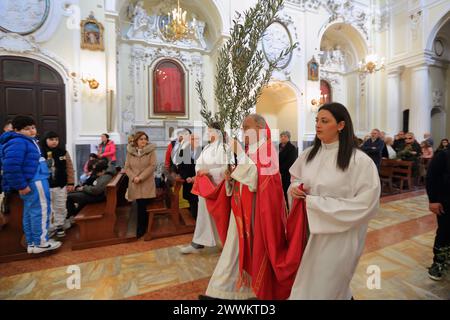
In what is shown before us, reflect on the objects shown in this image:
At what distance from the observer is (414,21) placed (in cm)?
1072

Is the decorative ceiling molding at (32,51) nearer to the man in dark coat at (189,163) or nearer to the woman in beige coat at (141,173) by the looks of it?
the woman in beige coat at (141,173)

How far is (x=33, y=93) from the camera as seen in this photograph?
6562mm

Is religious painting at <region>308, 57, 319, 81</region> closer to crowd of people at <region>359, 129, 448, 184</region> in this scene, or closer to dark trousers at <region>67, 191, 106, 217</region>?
crowd of people at <region>359, 129, 448, 184</region>

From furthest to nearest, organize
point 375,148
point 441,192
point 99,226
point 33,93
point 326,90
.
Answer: point 326,90, point 33,93, point 375,148, point 99,226, point 441,192

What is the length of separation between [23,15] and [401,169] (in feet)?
A: 38.1

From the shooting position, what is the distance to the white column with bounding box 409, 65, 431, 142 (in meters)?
10.6

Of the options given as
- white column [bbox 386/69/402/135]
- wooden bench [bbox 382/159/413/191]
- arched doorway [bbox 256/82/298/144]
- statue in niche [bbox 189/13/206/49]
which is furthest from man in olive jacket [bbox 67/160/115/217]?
white column [bbox 386/69/402/135]

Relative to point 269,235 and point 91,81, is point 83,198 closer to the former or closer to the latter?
point 269,235

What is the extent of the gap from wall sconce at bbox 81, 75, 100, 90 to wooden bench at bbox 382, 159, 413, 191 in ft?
29.5

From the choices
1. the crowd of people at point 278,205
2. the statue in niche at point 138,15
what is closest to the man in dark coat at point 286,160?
the crowd of people at point 278,205

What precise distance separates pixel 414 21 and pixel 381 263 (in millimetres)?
12719

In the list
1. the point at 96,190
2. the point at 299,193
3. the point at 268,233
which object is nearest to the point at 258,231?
the point at 268,233

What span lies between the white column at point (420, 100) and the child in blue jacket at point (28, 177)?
13.6m
